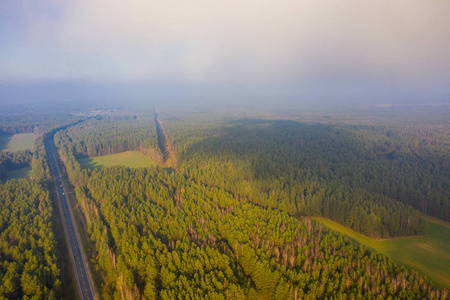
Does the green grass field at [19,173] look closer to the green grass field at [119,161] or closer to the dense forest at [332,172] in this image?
the green grass field at [119,161]

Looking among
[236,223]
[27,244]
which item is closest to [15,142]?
[27,244]

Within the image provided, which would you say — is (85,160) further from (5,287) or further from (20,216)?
(5,287)

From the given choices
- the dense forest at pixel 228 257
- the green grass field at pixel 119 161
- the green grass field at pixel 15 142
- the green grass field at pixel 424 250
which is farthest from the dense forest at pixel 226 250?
the green grass field at pixel 15 142

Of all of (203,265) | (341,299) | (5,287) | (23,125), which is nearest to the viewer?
(341,299)

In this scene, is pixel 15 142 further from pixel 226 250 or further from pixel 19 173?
pixel 226 250

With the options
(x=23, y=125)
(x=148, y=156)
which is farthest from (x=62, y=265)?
(x=23, y=125)

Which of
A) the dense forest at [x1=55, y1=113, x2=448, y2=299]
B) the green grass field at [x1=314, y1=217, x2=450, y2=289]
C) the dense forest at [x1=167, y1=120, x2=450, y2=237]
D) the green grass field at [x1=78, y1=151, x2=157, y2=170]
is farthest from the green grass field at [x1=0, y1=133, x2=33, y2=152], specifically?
the green grass field at [x1=314, y1=217, x2=450, y2=289]
